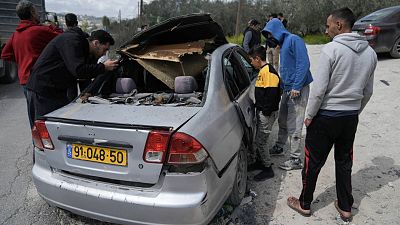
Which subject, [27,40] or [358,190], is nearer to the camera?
[358,190]

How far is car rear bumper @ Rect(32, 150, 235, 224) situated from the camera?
2.28m

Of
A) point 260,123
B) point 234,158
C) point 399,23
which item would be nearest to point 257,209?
point 234,158

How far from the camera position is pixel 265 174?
154 inches

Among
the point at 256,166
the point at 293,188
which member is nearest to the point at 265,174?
the point at 256,166

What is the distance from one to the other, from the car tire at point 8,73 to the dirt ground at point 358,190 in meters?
7.78

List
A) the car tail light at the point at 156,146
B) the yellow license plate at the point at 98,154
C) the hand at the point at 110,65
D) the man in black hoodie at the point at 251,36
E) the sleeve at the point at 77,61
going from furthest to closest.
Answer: the man in black hoodie at the point at 251,36 → the hand at the point at 110,65 → the sleeve at the point at 77,61 → the yellow license plate at the point at 98,154 → the car tail light at the point at 156,146

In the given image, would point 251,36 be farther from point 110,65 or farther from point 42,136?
point 42,136

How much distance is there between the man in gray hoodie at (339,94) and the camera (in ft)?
8.88

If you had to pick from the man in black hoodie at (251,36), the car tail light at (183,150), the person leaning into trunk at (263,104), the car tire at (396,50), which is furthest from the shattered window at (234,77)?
the car tire at (396,50)

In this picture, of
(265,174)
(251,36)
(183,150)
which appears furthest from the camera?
(251,36)

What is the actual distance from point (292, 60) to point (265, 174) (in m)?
1.38

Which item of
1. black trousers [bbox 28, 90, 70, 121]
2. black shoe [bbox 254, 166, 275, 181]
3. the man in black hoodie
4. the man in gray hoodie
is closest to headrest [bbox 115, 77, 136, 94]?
black trousers [bbox 28, 90, 70, 121]

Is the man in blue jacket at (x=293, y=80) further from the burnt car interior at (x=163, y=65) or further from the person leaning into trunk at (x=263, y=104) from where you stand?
the burnt car interior at (x=163, y=65)

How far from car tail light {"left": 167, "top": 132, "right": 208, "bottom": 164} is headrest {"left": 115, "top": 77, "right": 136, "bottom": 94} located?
1468mm
